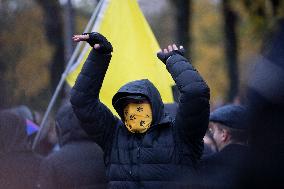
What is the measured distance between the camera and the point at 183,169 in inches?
139

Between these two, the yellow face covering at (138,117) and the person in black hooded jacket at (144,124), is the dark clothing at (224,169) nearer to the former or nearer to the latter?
the person in black hooded jacket at (144,124)

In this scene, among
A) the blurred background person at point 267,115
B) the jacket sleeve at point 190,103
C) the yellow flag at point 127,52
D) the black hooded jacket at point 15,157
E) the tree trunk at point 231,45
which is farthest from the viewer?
the tree trunk at point 231,45

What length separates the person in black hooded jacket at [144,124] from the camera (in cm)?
345

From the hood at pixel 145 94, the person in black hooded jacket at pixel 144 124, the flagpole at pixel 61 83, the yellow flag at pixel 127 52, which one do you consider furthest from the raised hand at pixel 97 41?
the flagpole at pixel 61 83

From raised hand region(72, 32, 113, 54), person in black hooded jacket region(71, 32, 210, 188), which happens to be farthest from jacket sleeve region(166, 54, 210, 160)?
raised hand region(72, 32, 113, 54)

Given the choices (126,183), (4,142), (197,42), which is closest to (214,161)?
(126,183)

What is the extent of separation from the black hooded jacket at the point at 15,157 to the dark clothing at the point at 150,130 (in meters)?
0.98

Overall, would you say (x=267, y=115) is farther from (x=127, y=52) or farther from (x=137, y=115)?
(x=127, y=52)

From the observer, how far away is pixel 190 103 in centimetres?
340

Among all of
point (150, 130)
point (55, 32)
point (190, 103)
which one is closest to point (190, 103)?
point (190, 103)

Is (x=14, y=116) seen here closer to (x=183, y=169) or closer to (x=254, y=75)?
(x=183, y=169)

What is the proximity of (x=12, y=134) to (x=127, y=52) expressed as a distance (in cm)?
127

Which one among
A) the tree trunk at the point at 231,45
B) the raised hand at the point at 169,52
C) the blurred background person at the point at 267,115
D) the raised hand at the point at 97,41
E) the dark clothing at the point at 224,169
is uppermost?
the tree trunk at the point at 231,45

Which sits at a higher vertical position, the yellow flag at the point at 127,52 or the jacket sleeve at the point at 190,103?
the yellow flag at the point at 127,52
